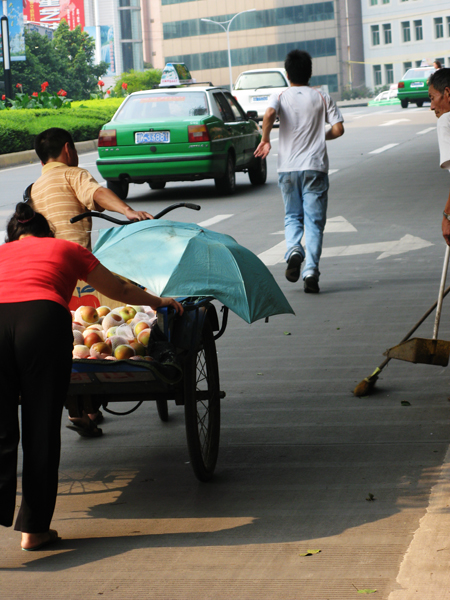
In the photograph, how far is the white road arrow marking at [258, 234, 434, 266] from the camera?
10.4m

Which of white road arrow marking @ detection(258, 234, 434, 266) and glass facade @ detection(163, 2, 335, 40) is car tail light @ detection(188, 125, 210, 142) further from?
glass facade @ detection(163, 2, 335, 40)

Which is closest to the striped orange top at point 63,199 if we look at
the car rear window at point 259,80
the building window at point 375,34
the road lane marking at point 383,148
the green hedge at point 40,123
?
the road lane marking at point 383,148

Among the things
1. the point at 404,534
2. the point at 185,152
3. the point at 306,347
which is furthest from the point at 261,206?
the point at 404,534

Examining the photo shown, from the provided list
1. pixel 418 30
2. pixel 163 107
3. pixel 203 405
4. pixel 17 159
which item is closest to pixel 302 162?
pixel 203 405

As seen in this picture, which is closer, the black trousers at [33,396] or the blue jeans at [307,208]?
the black trousers at [33,396]

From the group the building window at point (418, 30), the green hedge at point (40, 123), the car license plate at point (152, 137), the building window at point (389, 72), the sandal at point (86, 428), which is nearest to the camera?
the sandal at point (86, 428)

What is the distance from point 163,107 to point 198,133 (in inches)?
36.1

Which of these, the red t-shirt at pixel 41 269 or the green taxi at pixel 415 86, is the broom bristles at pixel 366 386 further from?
the green taxi at pixel 415 86

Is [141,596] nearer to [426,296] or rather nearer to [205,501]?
[205,501]

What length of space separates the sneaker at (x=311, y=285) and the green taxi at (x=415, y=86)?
34.3m

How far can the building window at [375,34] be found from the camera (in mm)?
105875

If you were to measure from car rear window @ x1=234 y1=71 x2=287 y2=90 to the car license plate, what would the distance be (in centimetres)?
1775

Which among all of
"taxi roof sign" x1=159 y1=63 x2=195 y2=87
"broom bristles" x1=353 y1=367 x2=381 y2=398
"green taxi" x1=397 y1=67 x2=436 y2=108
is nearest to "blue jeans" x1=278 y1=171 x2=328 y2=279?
"broom bristles" x1=353 y1=367 x2=381 y2=398

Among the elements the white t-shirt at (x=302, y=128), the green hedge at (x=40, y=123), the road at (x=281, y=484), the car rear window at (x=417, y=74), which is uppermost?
the car rear window at (x=417, y=74)
